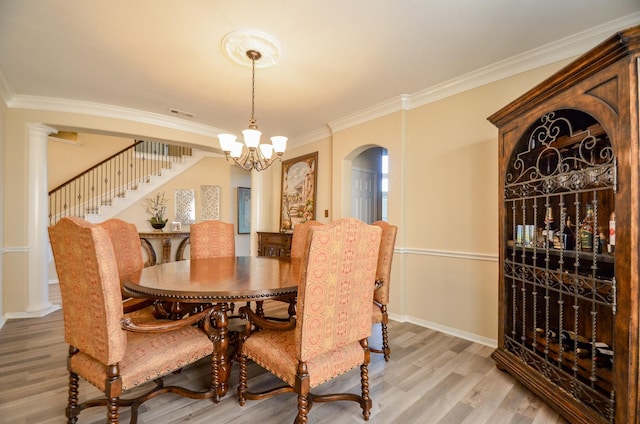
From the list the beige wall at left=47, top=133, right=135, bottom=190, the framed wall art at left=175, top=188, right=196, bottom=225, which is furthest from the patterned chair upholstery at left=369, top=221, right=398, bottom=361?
the beige wall at left=47, top=133, right=135, bottom=190

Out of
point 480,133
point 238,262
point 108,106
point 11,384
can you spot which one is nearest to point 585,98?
point 480,133

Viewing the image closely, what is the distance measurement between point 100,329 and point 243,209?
6026 millimetres

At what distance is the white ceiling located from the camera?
1916 mm

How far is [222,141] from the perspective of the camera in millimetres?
2467

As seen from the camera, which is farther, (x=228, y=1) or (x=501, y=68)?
(x=501, y=68)

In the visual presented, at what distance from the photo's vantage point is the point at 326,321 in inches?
55.5

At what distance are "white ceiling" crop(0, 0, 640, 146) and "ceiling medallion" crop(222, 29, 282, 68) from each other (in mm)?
58

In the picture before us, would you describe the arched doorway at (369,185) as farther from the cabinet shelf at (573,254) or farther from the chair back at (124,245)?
the chair back at (124,245)

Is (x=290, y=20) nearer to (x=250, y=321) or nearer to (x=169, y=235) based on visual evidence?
(x=250, y=321)

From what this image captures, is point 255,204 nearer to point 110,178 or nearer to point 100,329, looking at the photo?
point 110,178

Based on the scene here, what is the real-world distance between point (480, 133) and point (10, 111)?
5.17 metres

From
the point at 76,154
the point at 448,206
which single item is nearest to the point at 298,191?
the point at 448,206

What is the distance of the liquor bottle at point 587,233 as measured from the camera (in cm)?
175

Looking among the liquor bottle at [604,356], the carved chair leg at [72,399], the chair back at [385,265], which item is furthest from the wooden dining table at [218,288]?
the liquor bottle at [604,356]
